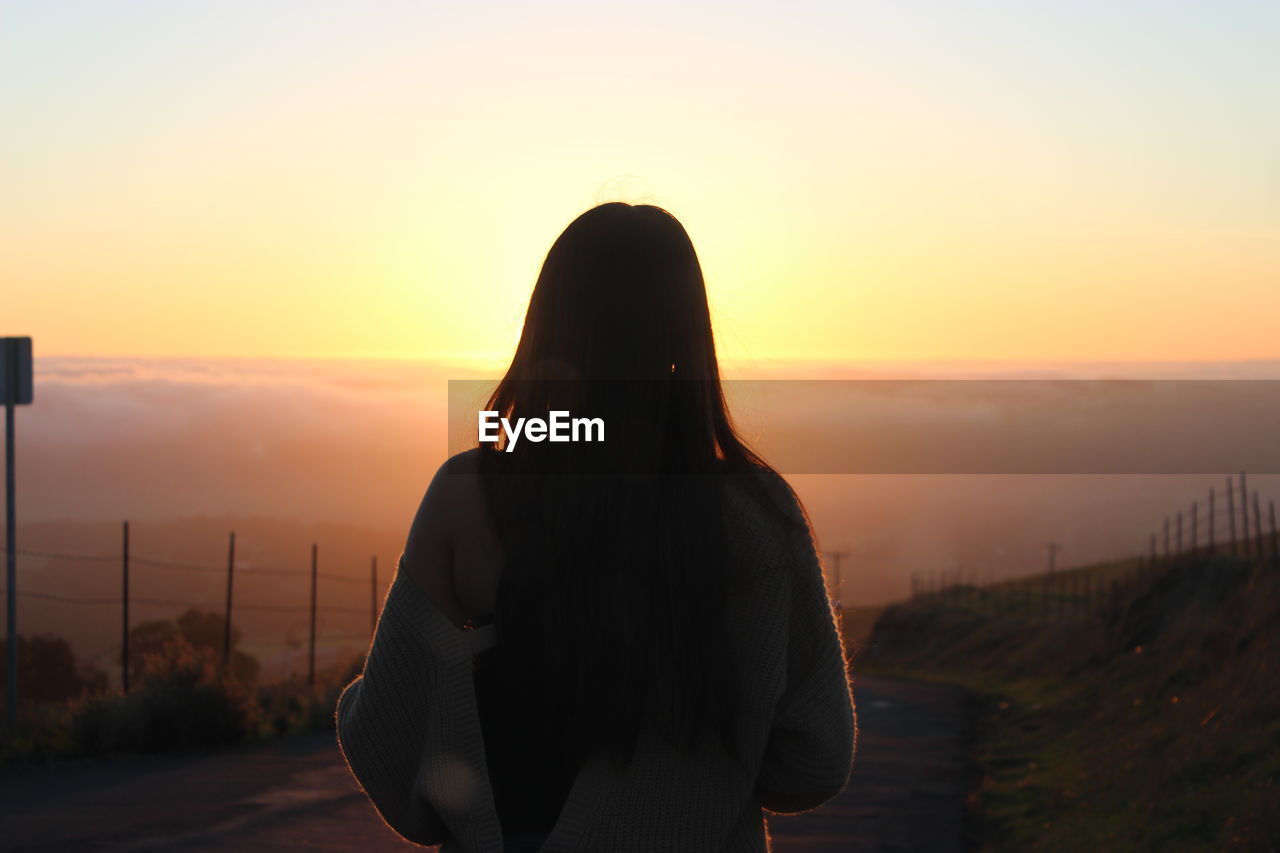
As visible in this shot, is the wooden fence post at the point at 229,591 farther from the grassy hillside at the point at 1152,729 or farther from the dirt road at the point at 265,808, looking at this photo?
the grassy hillside at the point at 1152,729

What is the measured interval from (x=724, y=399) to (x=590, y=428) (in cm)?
25

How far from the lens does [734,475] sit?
205 cm

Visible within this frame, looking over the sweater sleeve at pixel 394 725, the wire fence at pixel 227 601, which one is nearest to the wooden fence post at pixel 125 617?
the wire fence at pixel 227 601

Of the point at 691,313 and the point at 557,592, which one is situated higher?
the point at 691,313

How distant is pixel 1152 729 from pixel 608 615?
37.4 ft

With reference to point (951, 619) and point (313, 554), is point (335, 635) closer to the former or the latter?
point (313, 554)

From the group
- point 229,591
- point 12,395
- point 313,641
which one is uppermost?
point 12,395

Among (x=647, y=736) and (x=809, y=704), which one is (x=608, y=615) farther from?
(x=809, y=704)

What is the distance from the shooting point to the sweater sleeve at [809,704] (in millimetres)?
2094

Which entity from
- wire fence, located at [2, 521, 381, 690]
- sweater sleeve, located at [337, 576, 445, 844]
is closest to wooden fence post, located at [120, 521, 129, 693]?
wire fence, located at [2, 521, 381, 690]

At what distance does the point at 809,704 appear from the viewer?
213cm

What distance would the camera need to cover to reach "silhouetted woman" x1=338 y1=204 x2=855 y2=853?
1996 mm

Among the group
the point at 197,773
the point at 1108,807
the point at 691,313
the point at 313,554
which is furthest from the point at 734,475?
the point at 313,554

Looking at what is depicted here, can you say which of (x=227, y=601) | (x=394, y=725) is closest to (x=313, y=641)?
(x=227, y=601)
